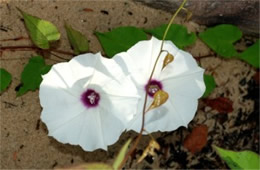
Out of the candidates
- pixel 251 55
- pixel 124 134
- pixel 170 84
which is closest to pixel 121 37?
Result: pixel 170 84

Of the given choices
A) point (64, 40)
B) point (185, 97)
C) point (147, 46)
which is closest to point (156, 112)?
point (185, 97)

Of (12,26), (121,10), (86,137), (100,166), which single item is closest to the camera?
(100,166)

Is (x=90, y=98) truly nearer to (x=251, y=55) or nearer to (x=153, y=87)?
(x=153, y=87)

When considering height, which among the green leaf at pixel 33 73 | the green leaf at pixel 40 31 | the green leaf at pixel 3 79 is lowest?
the green leaf at pixel 3 79

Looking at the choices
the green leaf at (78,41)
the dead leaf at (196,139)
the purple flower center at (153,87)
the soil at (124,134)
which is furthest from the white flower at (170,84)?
the dead leaf at (196,139)

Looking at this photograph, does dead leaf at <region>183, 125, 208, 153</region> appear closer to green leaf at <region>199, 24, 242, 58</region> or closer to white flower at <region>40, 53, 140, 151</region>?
green leaf at <region>199, 24, 242, 58</region>

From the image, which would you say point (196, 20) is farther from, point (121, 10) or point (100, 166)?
point (100, 166)

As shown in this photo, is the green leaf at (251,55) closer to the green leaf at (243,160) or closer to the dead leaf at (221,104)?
the dead leaf at (221,104)
